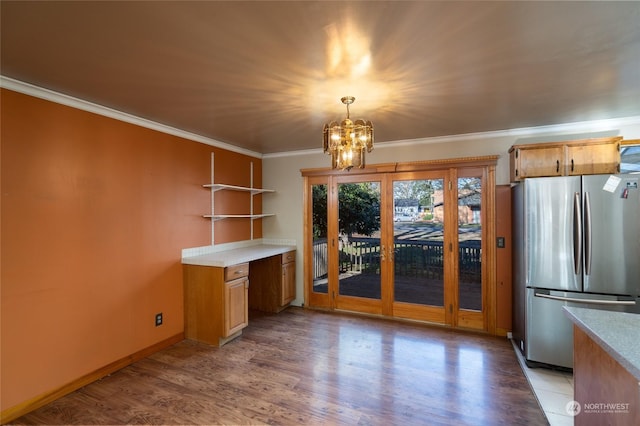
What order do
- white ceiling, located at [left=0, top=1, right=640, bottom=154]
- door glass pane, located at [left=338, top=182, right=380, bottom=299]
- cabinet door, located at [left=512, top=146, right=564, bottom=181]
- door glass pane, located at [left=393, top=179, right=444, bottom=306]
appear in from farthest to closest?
1. door glass pane, located at [left=338, top=182, right=380, bottom=299]
2. door glass pane, located at [left=393, top=179, right=444, bottom=306]
3. cabinet door, located at [left=512, top=146, right=564, bottom=181]
4. white ceiling, located at [left=0, top=1, right=640, bottom=154]

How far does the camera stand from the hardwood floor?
2160mm

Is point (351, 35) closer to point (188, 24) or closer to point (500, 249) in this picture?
point (188, 24)

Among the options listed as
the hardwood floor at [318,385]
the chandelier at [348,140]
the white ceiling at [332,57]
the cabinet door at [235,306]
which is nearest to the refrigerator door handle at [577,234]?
the white ceiling at [332,57]

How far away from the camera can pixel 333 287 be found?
448cm

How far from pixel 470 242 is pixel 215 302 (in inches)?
126

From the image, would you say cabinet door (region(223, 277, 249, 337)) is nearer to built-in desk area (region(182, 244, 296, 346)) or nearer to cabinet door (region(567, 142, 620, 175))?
built-in desk area (region(182, 244, 296, 346))

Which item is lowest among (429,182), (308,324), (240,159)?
(308,324)

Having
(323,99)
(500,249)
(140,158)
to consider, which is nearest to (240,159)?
(140,158)

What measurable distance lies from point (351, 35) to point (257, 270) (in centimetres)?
365

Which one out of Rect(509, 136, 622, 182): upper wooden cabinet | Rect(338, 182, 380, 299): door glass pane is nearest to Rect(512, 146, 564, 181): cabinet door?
Rect(509, 136, 622, 182): upper wooden cabinet

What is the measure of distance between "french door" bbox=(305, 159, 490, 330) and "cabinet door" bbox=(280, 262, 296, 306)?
0.23 metres

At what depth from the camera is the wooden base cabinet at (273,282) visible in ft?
14.3

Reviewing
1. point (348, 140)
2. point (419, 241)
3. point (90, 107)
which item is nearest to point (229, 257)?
point (90, 107)
